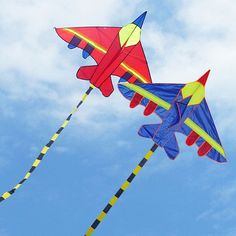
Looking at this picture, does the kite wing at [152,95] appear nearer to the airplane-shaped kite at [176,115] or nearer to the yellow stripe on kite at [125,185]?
the airplane-shaped kite at [176,115]

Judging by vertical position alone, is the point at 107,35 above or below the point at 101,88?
above

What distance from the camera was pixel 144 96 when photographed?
17.8 meters

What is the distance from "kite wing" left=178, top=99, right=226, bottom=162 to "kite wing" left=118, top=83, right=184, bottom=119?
840 millimetres

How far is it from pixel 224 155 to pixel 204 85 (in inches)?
90.0

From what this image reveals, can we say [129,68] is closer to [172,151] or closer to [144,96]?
[144,96]

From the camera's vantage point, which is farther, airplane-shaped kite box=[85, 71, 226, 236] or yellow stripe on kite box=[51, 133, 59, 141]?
yellow stripe on kite box=[51, 133, 59, 141]

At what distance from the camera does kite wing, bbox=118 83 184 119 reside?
58.1ft

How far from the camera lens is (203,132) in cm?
1809

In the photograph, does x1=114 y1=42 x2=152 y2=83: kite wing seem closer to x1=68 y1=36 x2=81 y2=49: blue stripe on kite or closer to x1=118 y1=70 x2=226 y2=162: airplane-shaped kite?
x1=68 y1=36 x2=81 y2=49: blue stripe on kite

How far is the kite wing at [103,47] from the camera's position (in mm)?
20094

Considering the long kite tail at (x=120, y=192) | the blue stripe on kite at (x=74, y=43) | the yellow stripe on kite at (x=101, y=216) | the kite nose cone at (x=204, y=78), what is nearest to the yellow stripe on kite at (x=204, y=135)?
the kite nose cone at (x=204, y=78)

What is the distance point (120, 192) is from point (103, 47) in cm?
584

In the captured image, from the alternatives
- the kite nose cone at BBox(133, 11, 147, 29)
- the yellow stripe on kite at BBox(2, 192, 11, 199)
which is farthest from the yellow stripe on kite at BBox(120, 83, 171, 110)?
the yellow stripe on kite at BBox(2, 192, 11, 199)

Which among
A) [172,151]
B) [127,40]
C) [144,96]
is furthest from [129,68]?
[172,151]
